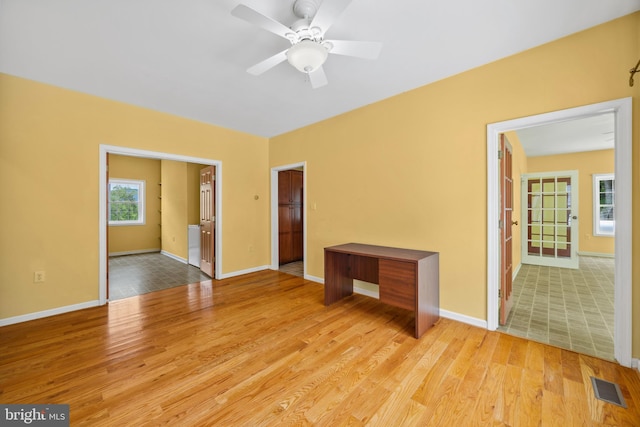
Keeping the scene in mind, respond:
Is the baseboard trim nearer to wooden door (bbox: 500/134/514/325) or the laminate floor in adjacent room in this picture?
the laminate floor in adjacent room

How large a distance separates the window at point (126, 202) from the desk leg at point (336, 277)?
6.42m

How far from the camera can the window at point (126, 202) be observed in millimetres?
6652

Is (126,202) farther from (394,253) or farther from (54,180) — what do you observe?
(394,253)

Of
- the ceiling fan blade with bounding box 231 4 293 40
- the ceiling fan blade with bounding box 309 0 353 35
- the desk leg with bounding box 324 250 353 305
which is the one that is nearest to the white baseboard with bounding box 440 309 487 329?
the desk leg with bounding box 324 250 353 305

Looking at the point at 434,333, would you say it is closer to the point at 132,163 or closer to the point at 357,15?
the point at 357,15

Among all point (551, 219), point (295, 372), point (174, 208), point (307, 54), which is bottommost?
point (295, 372)

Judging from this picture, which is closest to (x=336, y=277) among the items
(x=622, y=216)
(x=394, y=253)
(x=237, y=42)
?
(x=394, y=253)

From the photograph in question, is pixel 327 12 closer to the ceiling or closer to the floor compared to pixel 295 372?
closer to the ceiling

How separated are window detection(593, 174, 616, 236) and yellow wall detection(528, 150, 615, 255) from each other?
0.07 meters

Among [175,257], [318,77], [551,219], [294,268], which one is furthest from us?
[175,257]

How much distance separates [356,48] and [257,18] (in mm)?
727

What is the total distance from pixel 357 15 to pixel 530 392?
2862 mm

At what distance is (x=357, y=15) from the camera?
182 cm

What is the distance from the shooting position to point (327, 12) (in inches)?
61.0
